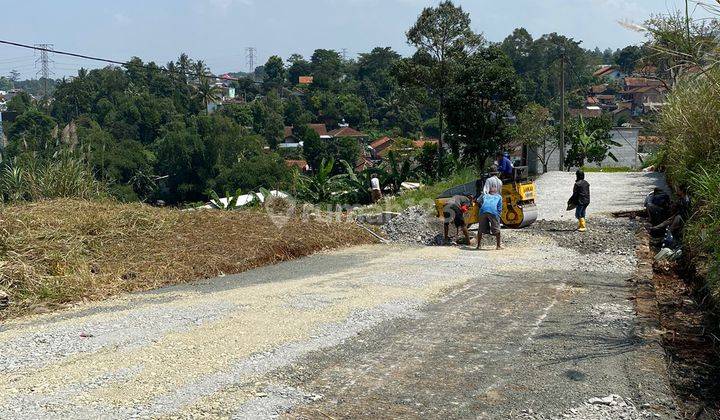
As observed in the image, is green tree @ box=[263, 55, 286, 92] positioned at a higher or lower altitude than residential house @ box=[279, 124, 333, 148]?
higher

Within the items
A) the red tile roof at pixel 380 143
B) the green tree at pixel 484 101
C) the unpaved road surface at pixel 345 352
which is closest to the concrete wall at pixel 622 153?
the green tree at pixel 484 101

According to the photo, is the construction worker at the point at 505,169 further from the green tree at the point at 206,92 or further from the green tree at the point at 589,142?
the green tree at the point at 206,92

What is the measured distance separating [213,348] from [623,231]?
11.4 m

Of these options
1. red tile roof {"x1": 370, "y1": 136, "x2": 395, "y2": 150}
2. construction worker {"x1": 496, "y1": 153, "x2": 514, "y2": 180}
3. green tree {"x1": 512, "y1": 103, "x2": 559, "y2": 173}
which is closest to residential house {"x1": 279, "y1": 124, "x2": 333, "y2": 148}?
red tile roof {"x1": 370, "y1": 136, "x2": 395, "y2": 150}

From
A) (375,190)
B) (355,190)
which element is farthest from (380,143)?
(375,190)

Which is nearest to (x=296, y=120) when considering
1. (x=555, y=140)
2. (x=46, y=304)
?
(x=555, y=140)

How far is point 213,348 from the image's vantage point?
6.85m

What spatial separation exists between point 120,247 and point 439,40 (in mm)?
20439

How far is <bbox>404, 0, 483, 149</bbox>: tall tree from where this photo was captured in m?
29.1

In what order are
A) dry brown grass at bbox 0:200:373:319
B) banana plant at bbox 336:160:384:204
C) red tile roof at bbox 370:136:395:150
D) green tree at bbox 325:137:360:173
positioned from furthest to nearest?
red tile roof at bbox 370:136:395:150, green tree at bbox 325:137:360:173, banana plant at bbox 336:160:384:204, dry brown grass at bbox 0:200:373:319

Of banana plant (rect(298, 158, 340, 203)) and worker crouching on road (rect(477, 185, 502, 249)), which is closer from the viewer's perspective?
worker crouching on road (rect(477, 185, 502, 249))

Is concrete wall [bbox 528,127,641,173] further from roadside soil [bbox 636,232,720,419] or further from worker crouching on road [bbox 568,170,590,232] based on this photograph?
roadside soil [bbox 636,232,720,419]

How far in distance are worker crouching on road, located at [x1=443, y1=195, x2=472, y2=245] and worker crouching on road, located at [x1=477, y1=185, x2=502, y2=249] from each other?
65cm

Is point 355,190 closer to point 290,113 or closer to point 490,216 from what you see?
point 490,216
